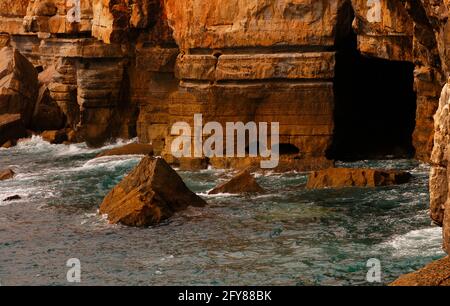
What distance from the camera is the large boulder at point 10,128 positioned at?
42875 millimetres

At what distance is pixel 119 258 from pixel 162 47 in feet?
54.4

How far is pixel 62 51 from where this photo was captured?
41156 mm

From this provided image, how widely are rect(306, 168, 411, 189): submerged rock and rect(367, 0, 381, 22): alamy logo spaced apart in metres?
4.41

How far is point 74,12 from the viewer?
137 ft

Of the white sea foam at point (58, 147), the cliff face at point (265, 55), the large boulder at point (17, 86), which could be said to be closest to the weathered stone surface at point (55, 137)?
the white sea foam at point (58, 147)

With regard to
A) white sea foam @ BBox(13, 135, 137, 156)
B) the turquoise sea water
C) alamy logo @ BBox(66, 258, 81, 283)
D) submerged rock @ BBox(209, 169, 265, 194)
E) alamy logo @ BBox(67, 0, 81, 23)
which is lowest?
alamy logo @ BBox(66, 258, 81, 283)

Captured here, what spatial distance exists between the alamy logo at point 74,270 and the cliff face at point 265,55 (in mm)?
9721

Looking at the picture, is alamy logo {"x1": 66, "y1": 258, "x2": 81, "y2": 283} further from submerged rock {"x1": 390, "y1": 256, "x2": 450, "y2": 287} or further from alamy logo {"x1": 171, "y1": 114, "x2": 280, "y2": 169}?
alamy logo {"x1": 171, "y1": 114, "x2": 280, "y2": 169}

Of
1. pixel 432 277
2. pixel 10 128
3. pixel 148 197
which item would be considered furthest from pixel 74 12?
pixel 432 277

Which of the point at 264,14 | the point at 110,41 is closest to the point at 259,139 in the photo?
the point at 264,14

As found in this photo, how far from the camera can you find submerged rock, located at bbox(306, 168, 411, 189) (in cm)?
2811

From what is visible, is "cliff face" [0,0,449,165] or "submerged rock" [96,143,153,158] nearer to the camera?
"cliff face" [0,0,449,165]

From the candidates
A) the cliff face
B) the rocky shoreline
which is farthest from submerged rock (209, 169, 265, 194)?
the cliff face

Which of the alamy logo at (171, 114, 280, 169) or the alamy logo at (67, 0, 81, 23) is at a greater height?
the alamy logo at (67, 0, 81, 23)
